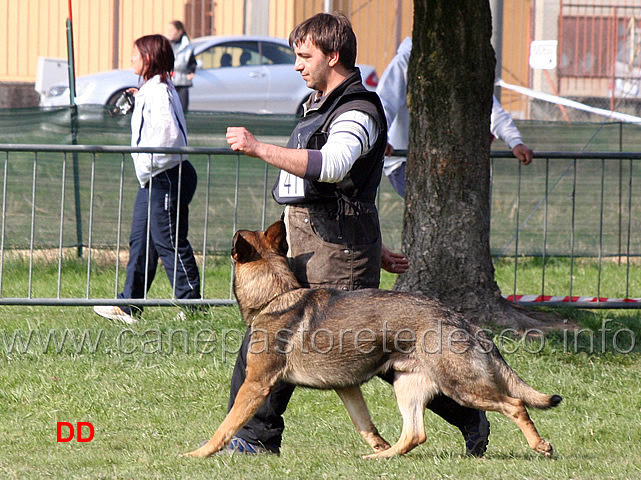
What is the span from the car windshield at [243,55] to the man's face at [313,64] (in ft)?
39.5

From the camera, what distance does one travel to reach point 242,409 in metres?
3.95

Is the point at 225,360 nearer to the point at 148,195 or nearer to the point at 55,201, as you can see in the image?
the point at 148,195

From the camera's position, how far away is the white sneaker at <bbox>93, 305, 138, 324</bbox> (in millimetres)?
6719

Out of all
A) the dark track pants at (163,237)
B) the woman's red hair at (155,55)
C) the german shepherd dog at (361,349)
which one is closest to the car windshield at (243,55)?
the woman's red hair at (155,55)

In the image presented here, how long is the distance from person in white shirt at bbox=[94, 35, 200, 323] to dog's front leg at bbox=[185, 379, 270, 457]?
2907mm

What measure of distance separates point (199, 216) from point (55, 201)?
1.36 meters

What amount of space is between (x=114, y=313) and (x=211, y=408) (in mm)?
2035

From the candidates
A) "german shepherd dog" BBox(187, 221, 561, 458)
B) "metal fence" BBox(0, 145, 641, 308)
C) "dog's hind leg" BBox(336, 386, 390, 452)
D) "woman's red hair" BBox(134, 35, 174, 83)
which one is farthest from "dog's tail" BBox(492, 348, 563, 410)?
"metal fence" BBox(0, 145, 641, 308)

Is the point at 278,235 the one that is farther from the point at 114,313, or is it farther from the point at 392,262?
the point at 114,313

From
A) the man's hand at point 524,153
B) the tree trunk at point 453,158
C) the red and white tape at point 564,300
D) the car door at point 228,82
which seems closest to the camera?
the tree trunk at point 453,158

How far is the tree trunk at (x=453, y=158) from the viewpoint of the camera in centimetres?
633

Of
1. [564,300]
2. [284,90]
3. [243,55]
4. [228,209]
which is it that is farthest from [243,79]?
[564,300]

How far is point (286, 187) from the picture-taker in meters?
4.04

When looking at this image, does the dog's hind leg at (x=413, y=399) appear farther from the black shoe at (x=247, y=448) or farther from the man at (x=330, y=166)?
the black shoe at (x=247, y=448)
